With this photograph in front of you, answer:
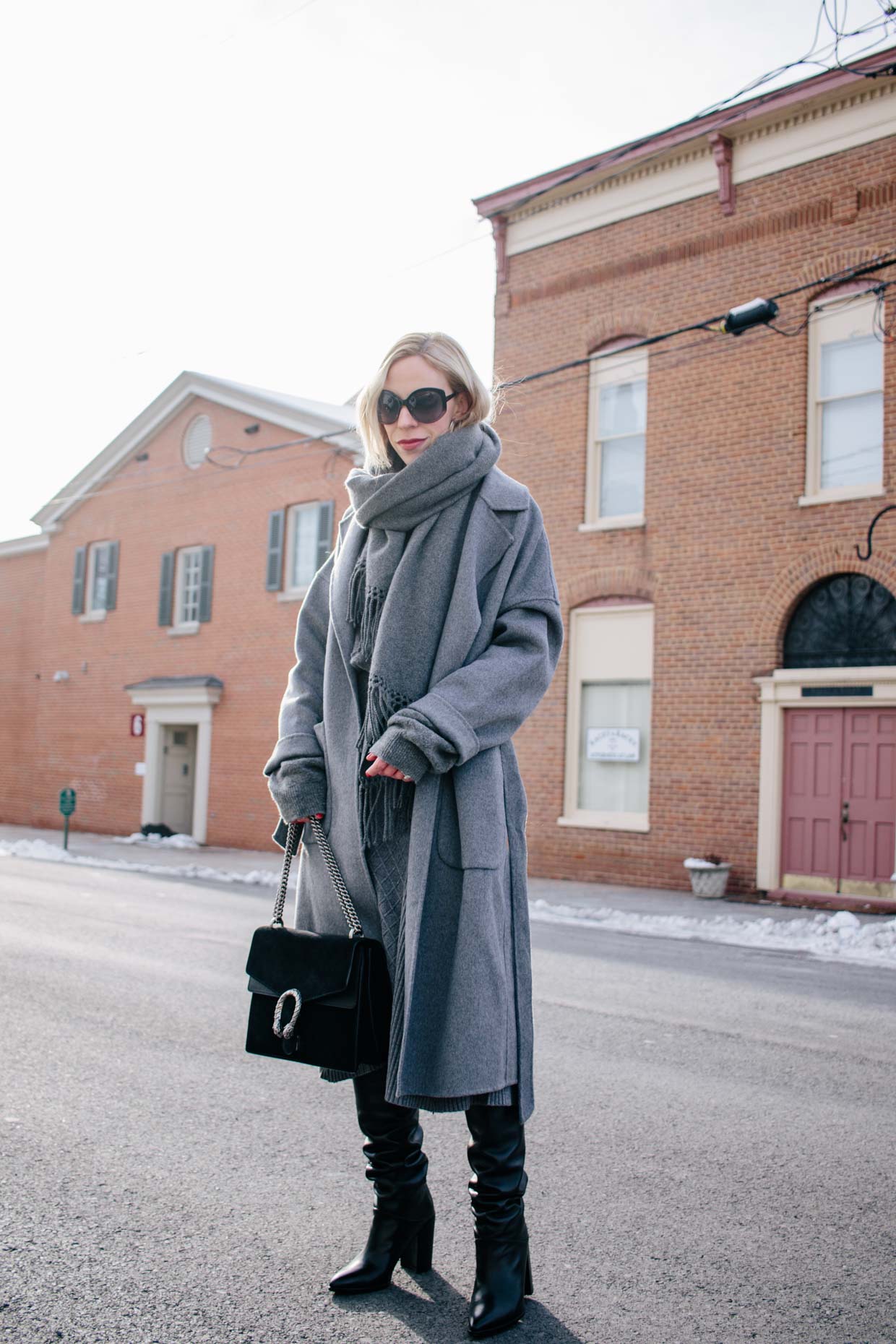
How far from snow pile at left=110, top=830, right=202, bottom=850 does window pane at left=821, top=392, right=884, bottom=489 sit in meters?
12.8

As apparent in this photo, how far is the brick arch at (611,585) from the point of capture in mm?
14898

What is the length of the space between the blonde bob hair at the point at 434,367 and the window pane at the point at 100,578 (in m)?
23.2

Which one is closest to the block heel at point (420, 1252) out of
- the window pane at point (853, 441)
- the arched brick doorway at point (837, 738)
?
the arched brick doorway at point (837, 738)

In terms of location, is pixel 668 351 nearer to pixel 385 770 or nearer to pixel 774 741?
pixel 774 741

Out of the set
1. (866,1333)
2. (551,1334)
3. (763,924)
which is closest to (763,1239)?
(866,1333)

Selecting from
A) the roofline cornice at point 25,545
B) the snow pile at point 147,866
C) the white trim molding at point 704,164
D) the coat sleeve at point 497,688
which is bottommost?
the snow pile at point 147,866

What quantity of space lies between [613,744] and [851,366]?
5.30 m

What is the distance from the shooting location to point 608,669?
15.4m

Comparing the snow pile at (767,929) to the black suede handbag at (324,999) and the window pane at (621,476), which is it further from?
the black suede handbag at (324,999)

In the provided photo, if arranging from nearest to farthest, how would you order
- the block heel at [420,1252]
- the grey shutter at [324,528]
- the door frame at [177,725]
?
the block heel at [420,1252]
the grey shutter at [324,528]
the door frame at [177,725]

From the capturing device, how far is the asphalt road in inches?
103

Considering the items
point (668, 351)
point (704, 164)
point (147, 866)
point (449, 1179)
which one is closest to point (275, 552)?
point (147, 866)

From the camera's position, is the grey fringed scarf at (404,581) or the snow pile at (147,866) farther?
the snow pile at (147,866)

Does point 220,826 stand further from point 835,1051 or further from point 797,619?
point 835,1051
